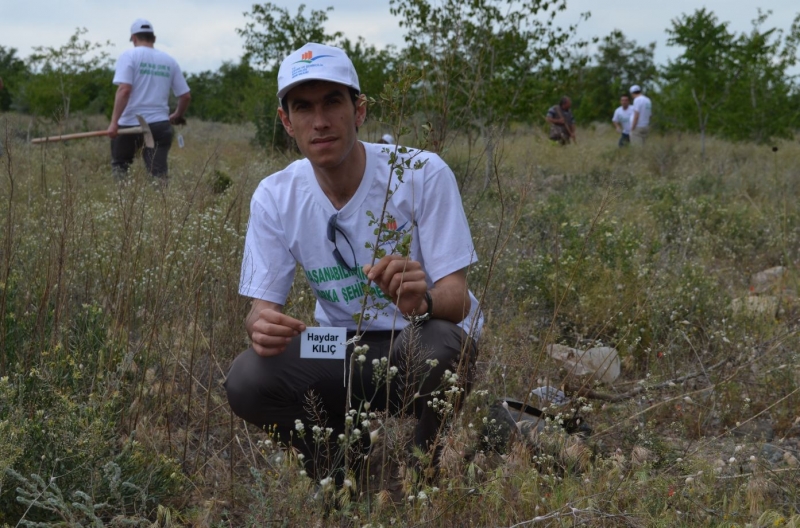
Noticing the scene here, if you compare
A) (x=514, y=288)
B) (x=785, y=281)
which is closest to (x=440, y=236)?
(x=514, y=288)

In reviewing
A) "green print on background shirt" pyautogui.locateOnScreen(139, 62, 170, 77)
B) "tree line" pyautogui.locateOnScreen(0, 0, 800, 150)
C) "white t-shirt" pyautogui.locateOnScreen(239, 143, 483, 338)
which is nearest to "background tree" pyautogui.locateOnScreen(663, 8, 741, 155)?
"tree line" pyautogui.locateOnScreen(0, 0, 800, 150)

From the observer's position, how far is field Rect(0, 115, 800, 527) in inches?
93.7

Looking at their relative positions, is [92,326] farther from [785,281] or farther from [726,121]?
[726,121]

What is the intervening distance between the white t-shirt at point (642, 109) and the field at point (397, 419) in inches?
438

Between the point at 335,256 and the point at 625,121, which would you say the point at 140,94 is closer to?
the point at 335,256

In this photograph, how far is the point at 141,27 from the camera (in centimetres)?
802

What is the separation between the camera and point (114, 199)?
6.12m

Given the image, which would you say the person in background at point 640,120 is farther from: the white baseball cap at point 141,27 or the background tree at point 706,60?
the white baseball cap at point 141,27

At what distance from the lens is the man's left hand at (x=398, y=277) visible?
2.36m

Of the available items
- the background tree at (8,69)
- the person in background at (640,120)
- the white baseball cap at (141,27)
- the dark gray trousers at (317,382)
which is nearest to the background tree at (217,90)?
the background tree at (8,69)

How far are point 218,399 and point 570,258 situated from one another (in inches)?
86.1

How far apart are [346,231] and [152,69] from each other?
5.74 meters

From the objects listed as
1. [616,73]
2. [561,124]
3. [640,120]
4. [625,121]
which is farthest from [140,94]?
[616,73]

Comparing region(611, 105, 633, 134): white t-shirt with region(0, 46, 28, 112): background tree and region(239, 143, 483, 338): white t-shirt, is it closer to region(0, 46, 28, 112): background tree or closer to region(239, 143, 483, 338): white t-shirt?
region(239, 143, 483, 338): white t-shirt
